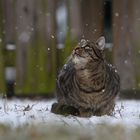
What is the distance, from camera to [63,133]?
440 cm

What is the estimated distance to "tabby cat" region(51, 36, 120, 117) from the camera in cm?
632

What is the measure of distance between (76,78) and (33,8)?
2198mm

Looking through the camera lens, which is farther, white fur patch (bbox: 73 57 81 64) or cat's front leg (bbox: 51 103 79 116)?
cat's front leg (bbox: 51 103 79 116)

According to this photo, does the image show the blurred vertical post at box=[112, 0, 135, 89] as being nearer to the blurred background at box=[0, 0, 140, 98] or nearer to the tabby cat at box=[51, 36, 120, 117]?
the blurred background at box=[0, 0, 140, 98]

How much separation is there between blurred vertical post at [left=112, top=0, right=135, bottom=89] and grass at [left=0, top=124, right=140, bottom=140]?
3806mm

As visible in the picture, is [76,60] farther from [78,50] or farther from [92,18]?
[92,18]

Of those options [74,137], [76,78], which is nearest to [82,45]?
[76,78]

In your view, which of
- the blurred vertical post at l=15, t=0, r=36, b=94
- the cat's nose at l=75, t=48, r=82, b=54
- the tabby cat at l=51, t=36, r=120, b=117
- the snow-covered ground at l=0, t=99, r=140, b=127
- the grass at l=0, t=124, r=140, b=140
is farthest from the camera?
the blurred vertical post at l=15, t=0, r=36, b=94

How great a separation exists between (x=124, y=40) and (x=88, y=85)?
2.23 metres

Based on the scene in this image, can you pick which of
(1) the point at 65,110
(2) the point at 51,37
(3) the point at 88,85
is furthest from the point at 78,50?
(2) the point at 51,37

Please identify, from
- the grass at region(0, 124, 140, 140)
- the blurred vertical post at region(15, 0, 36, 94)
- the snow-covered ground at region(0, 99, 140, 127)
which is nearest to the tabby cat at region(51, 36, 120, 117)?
the snow-covered ground at region(0, 99, 140, 127)

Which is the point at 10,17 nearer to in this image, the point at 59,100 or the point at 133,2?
the point at 133,2

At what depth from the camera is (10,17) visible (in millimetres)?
8477

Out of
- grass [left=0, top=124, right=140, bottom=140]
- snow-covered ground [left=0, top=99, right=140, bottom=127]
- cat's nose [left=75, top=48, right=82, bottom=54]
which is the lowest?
snow-covered ground [left=0, top=99, right=140, bottom=127]
